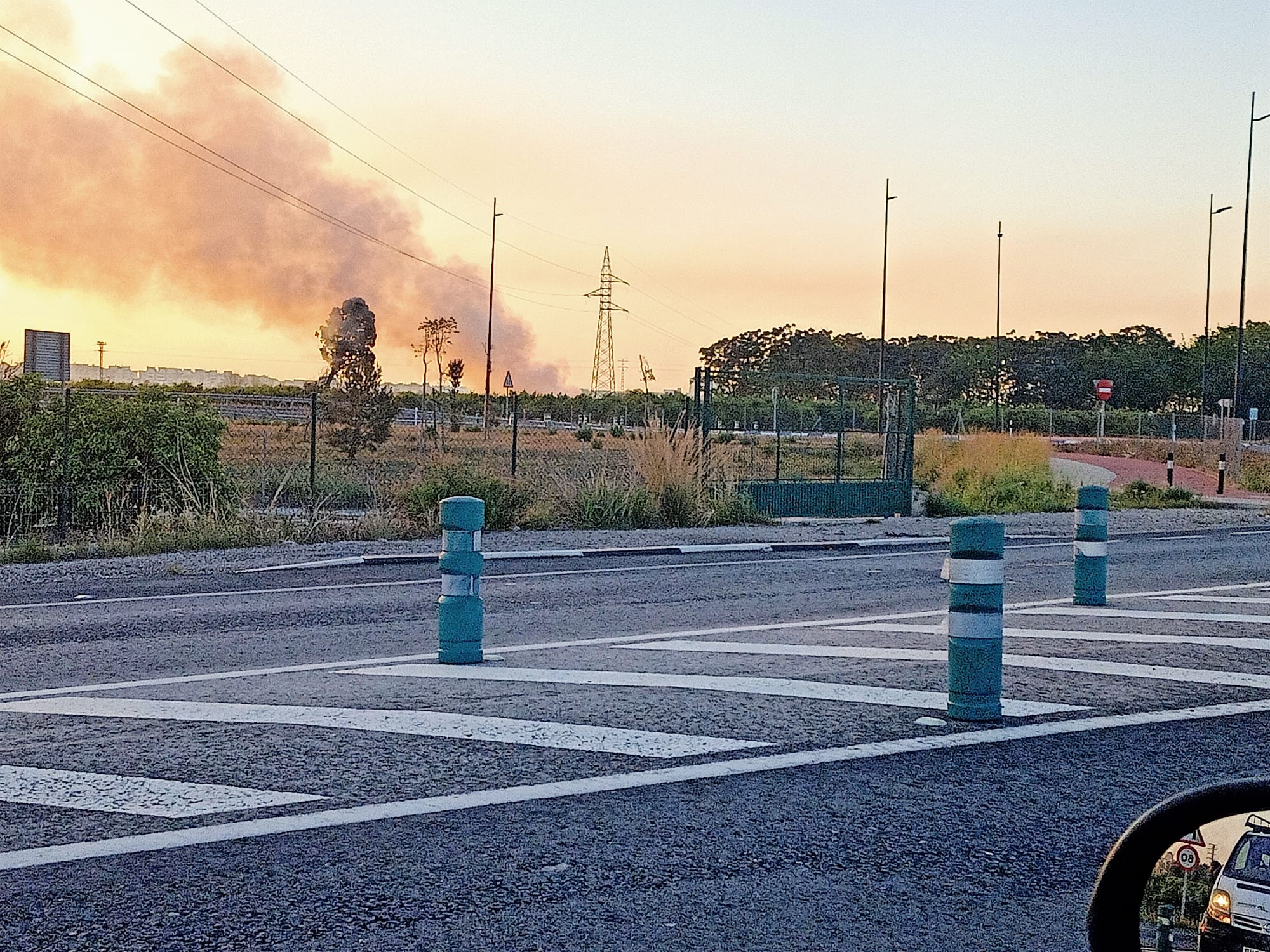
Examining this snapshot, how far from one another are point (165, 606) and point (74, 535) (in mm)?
7682

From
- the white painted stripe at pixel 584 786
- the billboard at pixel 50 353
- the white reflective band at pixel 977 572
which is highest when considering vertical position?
the billboard at pixel 50 353

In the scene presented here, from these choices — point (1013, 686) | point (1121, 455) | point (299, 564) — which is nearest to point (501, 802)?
point (1013, 686)

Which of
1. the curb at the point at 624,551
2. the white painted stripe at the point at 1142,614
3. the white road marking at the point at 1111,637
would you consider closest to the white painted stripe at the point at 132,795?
the white road marking at the point at 1111,637

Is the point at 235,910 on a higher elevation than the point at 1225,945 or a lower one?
lower

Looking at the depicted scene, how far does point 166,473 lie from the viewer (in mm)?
19844

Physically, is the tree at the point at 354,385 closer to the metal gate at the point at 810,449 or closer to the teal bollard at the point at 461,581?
the metal gate at the point at 810,449

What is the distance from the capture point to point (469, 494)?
65.0 feet

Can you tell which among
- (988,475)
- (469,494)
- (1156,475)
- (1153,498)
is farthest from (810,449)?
(1156,475)

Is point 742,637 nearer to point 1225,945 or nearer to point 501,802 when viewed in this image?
point 501,802

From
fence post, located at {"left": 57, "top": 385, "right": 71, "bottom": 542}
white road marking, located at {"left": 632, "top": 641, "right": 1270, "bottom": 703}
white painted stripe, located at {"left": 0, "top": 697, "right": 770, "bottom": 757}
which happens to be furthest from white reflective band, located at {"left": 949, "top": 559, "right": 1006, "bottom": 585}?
fence post, located at {"left": 57, "top": 385, "right": 71, "bottom": 542}

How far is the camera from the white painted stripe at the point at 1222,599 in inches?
486

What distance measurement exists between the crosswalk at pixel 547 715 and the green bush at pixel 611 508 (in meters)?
10.5

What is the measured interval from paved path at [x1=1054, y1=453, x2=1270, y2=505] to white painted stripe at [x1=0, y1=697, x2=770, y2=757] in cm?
2842

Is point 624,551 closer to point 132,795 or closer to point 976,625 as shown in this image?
point 976,625
